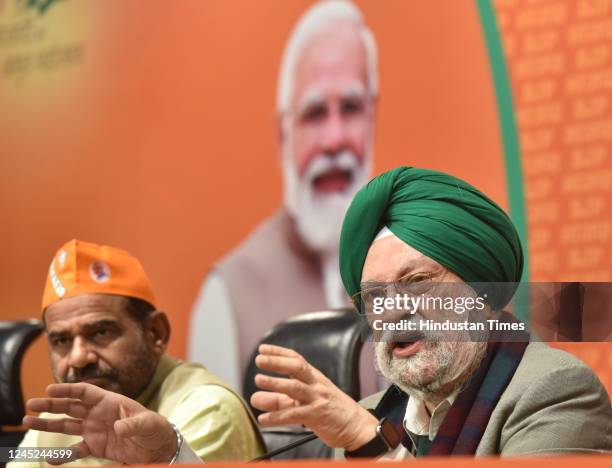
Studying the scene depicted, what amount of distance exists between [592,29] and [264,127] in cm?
130

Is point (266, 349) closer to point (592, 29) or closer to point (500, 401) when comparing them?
point (500, 401)

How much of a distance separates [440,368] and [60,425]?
1.93 ft

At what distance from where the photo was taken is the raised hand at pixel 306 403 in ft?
4.17

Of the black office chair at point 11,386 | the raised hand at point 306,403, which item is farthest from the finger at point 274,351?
the black office chair at point 11,386

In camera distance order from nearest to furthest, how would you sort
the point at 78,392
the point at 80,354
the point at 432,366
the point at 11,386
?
the point at 432,366, the point at 78,392, the point at 80,354, the point at 11,386

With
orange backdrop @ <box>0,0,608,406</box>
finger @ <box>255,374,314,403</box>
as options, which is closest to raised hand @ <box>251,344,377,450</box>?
finger @ <box>255,374,314,403</box>

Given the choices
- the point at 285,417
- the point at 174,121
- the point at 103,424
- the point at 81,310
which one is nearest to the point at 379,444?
the point at 285,417

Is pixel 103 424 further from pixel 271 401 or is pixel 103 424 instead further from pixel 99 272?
pixel 99 272

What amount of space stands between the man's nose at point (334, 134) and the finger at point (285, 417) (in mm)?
2346

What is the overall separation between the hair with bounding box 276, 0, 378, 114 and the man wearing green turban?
1881mm

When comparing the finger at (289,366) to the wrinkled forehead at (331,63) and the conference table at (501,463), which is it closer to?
the conference table at (501,463)

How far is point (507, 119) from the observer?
311 cm

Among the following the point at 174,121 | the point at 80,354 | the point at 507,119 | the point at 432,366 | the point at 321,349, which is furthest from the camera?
the point at 174,121

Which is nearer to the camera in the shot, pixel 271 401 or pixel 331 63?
pixel 271 401
